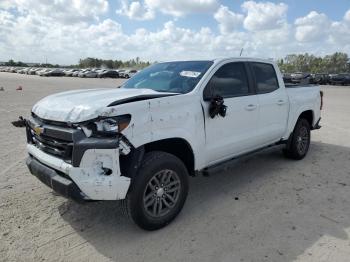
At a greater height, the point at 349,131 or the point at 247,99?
the point at 247,99

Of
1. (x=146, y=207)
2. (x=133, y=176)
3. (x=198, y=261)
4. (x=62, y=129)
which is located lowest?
(x=198, y=261)

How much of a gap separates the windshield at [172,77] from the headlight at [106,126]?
1.15 metres

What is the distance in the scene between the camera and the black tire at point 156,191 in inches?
139

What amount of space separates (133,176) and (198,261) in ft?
3.32

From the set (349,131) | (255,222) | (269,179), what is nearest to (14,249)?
(255,222)

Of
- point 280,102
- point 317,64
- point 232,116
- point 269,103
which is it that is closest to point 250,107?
point 232,116

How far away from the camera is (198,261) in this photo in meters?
3.28

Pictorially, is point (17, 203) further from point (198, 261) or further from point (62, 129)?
point (198, 261)

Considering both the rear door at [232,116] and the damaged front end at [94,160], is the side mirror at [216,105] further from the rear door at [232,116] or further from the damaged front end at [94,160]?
the damaged front end at [94,160]

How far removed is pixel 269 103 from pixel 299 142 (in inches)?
59.5

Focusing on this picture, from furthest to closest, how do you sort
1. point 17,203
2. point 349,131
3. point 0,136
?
1. point 349,131
2. point 0,136
3. point 17,203

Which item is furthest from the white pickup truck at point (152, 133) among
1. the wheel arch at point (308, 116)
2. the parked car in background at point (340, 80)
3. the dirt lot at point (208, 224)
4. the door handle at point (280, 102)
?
the parked car in background at point (340, 80)

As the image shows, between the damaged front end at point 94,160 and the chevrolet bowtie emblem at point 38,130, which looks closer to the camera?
the damaged front end at point 94,160

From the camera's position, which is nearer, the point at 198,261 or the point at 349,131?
the point at 198,261
